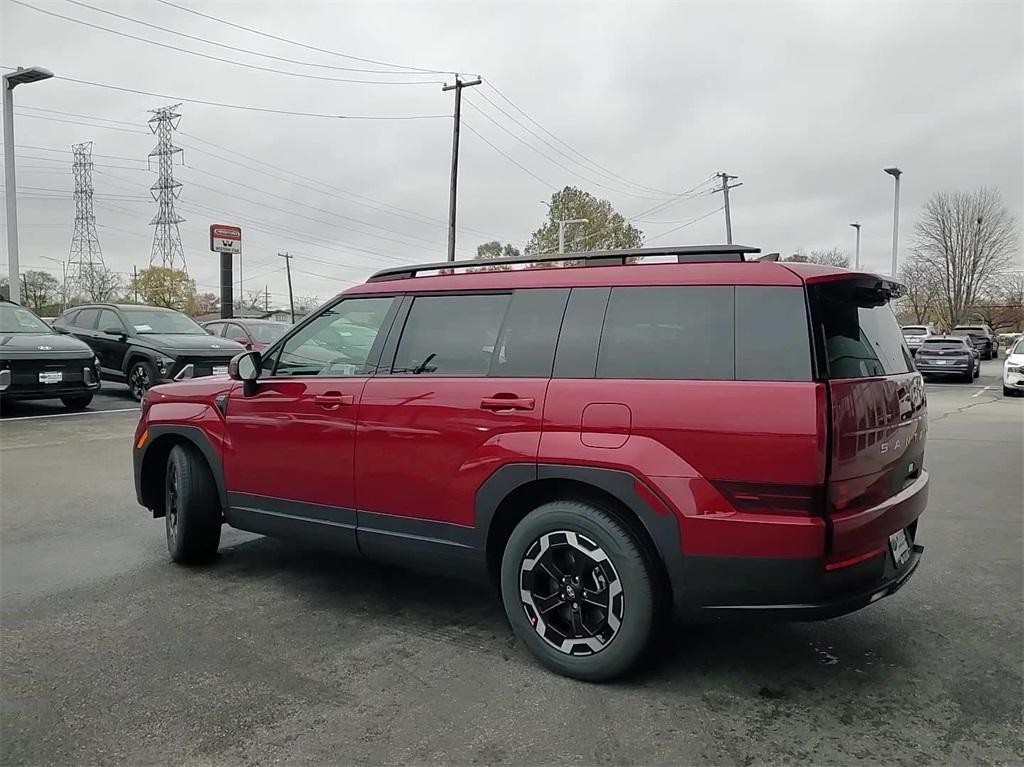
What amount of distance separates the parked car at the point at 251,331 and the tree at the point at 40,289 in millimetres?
44971

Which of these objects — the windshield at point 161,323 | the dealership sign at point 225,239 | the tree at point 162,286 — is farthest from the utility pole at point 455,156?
the tree at point 162,286

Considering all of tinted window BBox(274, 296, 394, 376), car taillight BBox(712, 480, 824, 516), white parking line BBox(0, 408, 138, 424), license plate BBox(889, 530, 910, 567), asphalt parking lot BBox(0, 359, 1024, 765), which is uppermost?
tinted window BBox(274, 296, 394, 376)

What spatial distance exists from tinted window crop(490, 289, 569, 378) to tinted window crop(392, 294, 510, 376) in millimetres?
61

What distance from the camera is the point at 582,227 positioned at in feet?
175

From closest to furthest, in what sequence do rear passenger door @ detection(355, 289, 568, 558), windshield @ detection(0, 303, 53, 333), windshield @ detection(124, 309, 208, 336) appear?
rear passenger door @ detection(355, 289, 568, 558), windshield @ detection(0, 303, 53, 333), windshield @ detection(124, 309, 208, 336)

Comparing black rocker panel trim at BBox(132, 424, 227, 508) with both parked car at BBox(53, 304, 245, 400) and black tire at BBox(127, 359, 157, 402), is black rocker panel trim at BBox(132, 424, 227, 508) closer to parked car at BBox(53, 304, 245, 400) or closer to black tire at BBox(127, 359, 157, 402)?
parked car at BBox(53, 304, 245, 400)

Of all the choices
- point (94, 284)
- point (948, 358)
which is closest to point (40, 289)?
point (94, 284)

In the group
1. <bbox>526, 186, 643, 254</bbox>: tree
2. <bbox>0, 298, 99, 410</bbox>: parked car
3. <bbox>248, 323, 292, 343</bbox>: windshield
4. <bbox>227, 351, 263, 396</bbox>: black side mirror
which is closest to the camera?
<bbox>227, 351, 263, 396</bbox>: black side mirror

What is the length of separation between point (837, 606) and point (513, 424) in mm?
1469

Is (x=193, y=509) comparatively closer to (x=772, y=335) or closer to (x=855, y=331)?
(x=772, y=335)

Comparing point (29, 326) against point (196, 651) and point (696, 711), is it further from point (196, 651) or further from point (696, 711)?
point (696, 711)

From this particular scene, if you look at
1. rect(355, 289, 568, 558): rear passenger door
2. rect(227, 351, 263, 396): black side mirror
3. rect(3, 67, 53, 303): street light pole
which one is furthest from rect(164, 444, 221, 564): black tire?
rect(3, 67, 53, 303): street light pole

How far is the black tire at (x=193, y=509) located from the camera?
4.70 m

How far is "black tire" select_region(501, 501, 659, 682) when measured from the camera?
3.09m
